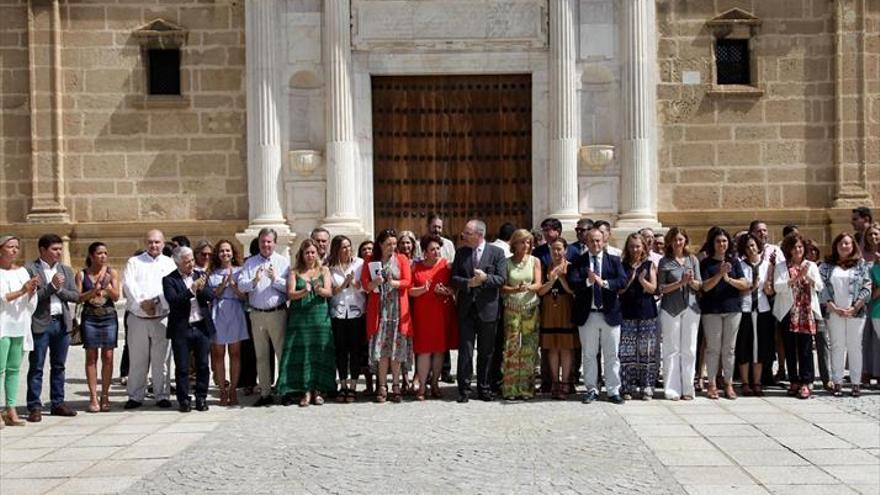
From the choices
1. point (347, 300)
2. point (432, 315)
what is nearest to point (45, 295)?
point (347, 300)

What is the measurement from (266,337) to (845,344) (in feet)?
19.0

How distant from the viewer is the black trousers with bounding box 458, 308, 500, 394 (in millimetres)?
10594

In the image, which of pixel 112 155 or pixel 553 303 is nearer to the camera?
pixel 553 303

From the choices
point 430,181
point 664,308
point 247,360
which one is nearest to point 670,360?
point 664,308

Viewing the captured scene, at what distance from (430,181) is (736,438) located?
8.73m

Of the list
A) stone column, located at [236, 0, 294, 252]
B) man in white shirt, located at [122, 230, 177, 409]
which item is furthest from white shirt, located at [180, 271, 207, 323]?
stone column, located at [236, 0, 294, 252]

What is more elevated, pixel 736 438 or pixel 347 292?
pixel 347 292

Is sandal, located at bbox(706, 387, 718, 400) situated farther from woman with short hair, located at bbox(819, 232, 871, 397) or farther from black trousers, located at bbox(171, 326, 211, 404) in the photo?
black trousers, located at bbox(171, 326, 211, 404)

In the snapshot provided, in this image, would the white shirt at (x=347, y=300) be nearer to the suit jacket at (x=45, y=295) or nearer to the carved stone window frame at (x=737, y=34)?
the suit jacket at (x=45, y=295)

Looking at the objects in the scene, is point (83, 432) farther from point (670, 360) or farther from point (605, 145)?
point (605, 145)

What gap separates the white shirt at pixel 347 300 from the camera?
10828 millimetres

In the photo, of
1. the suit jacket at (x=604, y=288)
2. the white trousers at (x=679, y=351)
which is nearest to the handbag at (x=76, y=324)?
the suit jacket at (x=604, y=288)

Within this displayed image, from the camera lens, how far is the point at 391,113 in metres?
16.5

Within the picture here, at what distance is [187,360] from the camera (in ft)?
34.0
